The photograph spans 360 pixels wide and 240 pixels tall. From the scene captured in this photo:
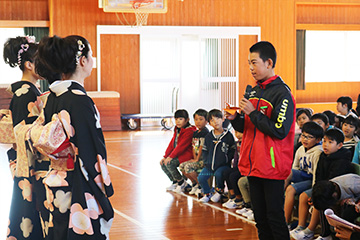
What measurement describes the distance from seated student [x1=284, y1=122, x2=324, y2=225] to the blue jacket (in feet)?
2.56

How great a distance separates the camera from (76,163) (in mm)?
2420

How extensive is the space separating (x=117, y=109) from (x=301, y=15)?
576cm

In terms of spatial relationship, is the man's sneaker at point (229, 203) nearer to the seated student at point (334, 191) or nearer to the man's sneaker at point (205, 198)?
the man's sneaker at point (205, 198)

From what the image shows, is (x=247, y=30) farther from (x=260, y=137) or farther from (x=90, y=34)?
(x=260, y=137)

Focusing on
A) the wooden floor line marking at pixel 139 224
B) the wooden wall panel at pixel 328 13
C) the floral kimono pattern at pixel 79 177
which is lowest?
the wooden floor line marking at pixel 139 224

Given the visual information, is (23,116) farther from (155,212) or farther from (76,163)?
(155,212)

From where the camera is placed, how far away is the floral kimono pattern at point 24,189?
9.57ft

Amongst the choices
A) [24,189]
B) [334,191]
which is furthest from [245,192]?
[24,189]

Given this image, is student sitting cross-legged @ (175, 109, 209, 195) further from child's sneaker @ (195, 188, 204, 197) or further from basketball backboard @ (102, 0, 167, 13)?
basketball backboard @ (102, 0, 167, 13)

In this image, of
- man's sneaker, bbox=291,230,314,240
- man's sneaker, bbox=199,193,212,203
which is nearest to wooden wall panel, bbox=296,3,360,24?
man's sneaker, bbox=199,193,212,203

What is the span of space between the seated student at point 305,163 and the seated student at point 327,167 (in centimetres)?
14

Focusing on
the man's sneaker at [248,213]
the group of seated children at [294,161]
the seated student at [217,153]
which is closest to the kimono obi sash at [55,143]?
the group of seated children at [294,161]

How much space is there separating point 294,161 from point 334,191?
4.00ft

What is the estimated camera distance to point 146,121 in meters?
12.4
